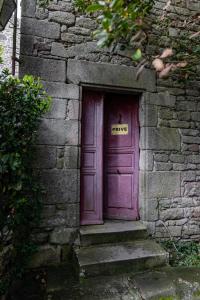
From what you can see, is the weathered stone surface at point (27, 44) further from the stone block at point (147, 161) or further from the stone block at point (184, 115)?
the stone block at point (184, 115)

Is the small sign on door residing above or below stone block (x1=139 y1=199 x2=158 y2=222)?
above

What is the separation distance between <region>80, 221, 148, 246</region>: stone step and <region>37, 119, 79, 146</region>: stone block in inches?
44.9

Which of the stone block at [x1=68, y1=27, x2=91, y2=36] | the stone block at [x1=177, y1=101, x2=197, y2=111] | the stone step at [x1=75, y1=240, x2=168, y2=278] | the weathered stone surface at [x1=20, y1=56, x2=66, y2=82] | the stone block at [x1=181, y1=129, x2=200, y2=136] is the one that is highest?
the stone block at [x1=68, y1=27, x2=91, y2=36]

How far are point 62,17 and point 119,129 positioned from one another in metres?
1.70

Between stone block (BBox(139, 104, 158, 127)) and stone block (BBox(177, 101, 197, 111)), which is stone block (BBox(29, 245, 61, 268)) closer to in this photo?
stone block (BBox(139, 104, 158, 127))

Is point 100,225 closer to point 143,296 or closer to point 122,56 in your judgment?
point 143,296

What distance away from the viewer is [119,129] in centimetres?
370

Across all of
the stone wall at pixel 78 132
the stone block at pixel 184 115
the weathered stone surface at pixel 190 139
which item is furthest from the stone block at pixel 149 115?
the weathered stone surface at pixel 190 139

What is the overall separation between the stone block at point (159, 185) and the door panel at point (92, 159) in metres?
0.60

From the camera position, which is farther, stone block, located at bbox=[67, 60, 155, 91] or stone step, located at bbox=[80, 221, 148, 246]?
stone block, located at bbox=[67, 60, 155, 91]

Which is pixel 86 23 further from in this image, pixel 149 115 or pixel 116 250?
pixel 116 250

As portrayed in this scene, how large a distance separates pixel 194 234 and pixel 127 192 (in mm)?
1160

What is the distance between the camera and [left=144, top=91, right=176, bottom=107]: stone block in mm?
3463

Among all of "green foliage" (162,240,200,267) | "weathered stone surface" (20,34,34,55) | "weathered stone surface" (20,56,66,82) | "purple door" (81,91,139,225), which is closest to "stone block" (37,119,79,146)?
"purple door" (81,91,139,225)
